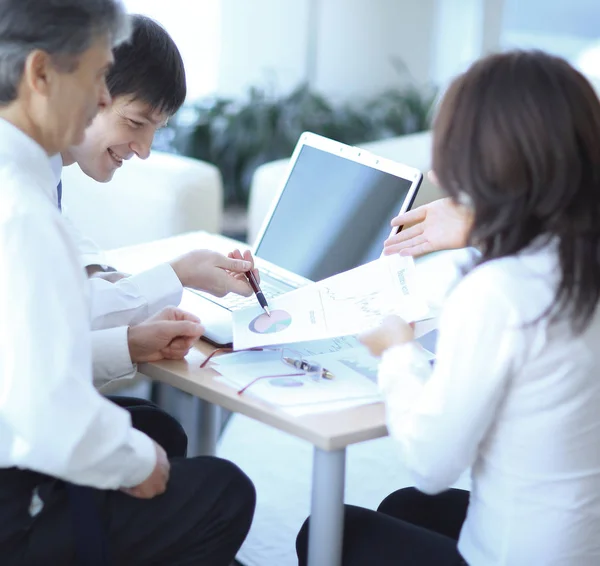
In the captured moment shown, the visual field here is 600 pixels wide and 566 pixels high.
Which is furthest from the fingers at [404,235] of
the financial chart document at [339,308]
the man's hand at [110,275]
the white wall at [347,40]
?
the white wall at [347,40]

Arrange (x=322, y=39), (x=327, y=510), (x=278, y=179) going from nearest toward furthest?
(x=327, y=510)
(x=278, y=179)
(x=322, y=39)

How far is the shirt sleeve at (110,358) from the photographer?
1.31 m

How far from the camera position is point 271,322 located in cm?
139

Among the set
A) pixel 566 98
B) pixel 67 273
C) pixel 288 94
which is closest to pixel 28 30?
pixel 67 273

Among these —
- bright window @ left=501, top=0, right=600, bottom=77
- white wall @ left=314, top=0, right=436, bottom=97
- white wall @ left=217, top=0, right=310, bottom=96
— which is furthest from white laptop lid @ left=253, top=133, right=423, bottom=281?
bright window @ left=501, top=0, right=600, bottom=77

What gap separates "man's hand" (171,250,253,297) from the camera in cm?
151

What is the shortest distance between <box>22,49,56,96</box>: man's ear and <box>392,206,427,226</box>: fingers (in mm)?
675

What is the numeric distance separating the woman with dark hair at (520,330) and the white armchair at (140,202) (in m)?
1.52

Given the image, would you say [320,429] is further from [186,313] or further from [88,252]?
[88,252]

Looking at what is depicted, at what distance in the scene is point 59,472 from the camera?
1.03 m

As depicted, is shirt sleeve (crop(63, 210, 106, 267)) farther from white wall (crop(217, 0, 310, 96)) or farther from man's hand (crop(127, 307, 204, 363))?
white wall (crop(217, 0, 310, 96))

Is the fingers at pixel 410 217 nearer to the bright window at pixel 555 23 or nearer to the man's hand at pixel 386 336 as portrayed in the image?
the man's hand at pixel 386 336

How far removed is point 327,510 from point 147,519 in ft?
0.75

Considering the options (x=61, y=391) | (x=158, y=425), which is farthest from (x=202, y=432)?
(x=61, y=391)
